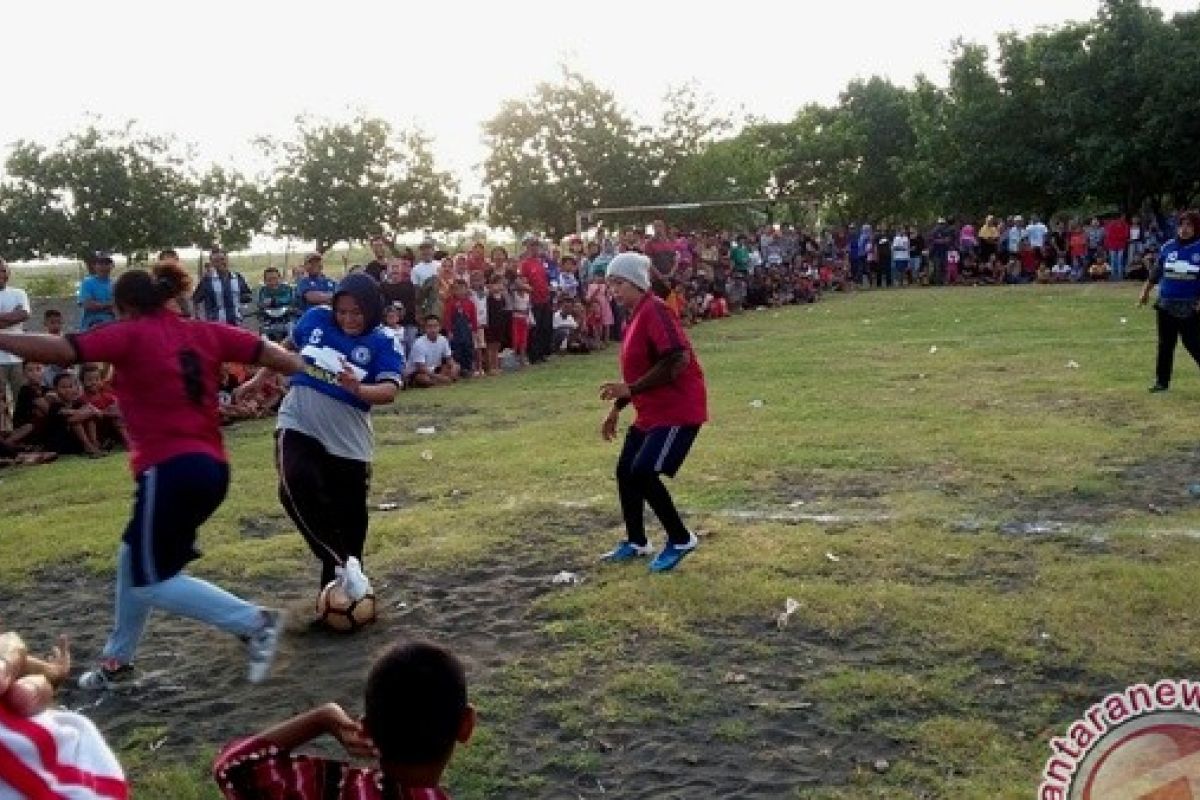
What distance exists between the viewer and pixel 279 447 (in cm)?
653

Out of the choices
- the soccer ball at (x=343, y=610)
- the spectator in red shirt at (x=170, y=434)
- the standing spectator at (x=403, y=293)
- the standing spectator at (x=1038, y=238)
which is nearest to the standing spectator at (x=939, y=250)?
the standing spectator at (x=1038, y=238)

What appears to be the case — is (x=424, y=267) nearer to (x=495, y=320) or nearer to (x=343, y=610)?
(x=495, y=320)

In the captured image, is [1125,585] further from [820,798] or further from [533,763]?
[533,763]

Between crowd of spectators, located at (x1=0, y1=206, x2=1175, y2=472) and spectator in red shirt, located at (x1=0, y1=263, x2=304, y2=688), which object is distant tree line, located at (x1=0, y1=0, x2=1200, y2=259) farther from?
spectator in red shirt, located at (x1=0, y1=263, x2=304, y2=688)

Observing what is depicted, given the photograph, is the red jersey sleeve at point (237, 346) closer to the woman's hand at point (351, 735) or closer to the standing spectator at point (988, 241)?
the woman's hand at point (351, 735)

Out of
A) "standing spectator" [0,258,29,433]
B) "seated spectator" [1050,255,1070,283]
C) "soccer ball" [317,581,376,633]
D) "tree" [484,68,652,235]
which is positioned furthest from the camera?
"tree" [484,68,652,235]

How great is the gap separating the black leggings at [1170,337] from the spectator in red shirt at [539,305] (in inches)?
417

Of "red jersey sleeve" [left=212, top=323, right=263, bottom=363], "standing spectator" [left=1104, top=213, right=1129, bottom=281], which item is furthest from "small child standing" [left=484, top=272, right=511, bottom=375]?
"standing spectator" [left=1104, top=213, right=1129, bottom=281]

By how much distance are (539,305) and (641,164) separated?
67.0 feet

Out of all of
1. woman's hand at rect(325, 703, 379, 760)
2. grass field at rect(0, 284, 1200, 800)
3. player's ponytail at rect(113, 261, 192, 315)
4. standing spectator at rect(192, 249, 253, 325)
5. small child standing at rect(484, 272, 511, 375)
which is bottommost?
grass field at rect(0, 284, 1200, 800)

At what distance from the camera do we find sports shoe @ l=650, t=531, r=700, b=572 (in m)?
7.19

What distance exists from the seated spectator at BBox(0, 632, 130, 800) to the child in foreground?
0.31 metres

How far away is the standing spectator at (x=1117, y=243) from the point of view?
32.4m

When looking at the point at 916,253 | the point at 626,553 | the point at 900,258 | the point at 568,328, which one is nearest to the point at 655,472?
the point at 626,553
